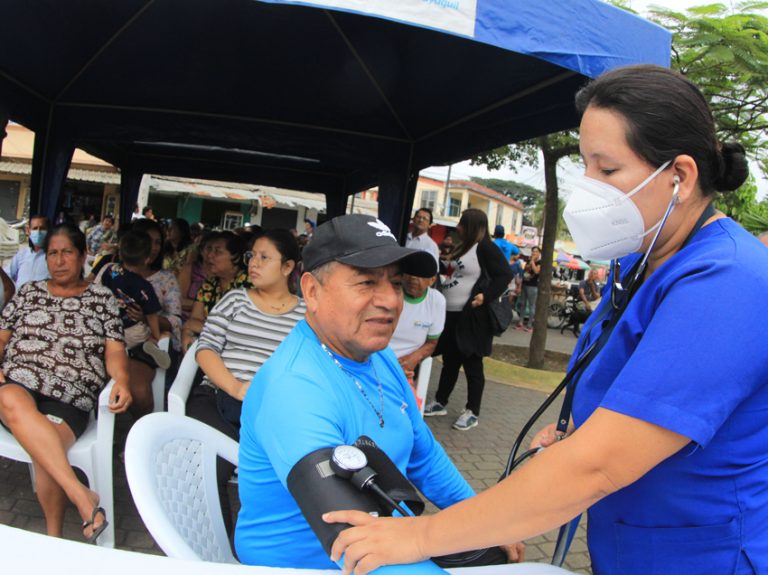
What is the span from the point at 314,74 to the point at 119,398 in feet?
11.8

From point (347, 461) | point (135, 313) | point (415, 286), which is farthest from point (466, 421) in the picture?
point (347, 461)

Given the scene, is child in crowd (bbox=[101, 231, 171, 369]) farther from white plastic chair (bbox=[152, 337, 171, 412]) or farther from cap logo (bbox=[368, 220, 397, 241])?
cap logo (bbox=[368, 220, 397, 241])

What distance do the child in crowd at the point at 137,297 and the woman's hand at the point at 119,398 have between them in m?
0.87

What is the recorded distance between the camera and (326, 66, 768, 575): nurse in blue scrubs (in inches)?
37.2

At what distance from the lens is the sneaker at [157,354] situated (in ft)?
12.4

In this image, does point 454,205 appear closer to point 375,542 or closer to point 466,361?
point 466,361

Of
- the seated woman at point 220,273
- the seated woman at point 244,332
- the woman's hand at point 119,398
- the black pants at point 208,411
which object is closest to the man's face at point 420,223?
the seated woman at point 220,273

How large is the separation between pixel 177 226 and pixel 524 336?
28.1 ft

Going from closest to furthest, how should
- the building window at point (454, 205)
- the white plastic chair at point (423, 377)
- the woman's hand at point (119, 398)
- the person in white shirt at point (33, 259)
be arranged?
the woman's hand at point (119, 398) → the white plastic chair at point (423, 377) → the person in white shirt at point (33, 259) → the building window at point (454, 205)

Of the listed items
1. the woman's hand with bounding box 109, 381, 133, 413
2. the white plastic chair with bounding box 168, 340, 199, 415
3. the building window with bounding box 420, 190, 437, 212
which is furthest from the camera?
the building window with bounding box 420, 190, 437, 212

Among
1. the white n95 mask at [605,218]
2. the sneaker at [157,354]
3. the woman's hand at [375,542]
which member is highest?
the white n95 mask at [605,218]

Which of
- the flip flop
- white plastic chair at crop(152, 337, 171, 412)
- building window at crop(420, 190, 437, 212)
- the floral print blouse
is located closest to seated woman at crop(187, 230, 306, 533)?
the floral print blouse

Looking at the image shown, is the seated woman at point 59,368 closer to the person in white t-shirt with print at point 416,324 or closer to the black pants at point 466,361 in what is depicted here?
the person in white t-shirt with print at point 416,324

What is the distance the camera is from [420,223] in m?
6.88
